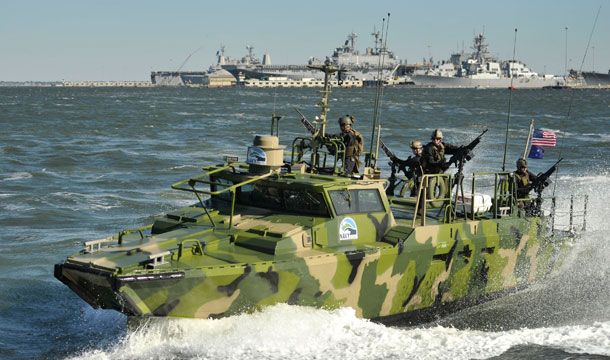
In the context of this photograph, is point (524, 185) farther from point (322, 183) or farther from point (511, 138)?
point (511, 138)

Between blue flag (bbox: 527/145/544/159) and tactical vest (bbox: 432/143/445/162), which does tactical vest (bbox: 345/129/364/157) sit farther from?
blue flag (bbox: 527/145/544/159)

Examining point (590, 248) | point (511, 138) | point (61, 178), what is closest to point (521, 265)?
point (590, 248)

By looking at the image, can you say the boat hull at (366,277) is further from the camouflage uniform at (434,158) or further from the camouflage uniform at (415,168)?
the camouflage uniform at (415,168)

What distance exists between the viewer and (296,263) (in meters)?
11.6

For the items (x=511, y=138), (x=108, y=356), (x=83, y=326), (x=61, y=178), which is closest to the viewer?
(x=108, y=356)

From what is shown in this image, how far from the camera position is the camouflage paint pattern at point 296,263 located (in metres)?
10.8

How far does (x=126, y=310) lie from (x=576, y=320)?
28.1 feet

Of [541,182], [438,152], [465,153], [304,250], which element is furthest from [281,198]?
[541,182]

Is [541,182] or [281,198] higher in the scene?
[541,182]

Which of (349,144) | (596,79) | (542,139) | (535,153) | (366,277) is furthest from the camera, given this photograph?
(596,79)

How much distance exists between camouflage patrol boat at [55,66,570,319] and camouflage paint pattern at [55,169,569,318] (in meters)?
0.02

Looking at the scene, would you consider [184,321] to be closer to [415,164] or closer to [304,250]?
[304,250]

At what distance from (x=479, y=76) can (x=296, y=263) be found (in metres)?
180

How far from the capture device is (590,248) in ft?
56.4
